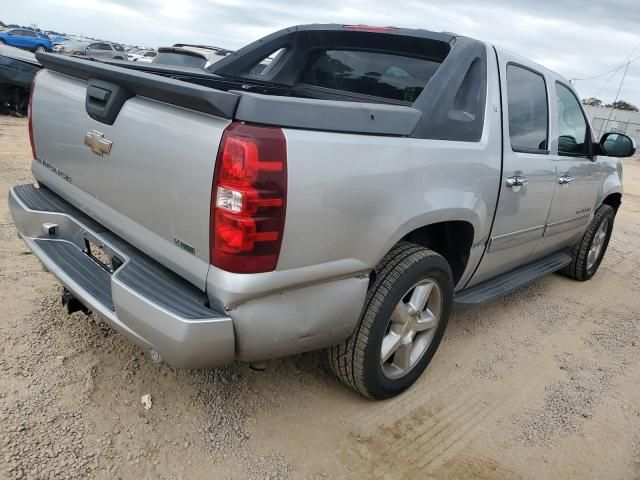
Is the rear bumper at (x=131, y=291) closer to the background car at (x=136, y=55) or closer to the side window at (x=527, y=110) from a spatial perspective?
the side window at (x=527, y=110)

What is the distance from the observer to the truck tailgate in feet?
6.32

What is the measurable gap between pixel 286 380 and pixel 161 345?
3.61ft

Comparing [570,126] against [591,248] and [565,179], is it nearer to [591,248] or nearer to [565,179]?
[565,179]

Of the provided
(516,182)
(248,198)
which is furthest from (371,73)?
(248,198)

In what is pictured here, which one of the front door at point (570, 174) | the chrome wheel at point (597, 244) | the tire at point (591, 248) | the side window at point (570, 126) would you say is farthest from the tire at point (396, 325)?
the chrome wheel at point (597, 244)

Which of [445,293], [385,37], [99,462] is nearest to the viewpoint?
[99,462]

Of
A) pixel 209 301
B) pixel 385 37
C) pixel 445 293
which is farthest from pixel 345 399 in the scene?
pixel 385 37

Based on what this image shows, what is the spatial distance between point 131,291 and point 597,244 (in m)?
4.77

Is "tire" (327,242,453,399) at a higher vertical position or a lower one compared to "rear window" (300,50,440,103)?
lower

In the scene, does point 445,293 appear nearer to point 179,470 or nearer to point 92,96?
point 179,470

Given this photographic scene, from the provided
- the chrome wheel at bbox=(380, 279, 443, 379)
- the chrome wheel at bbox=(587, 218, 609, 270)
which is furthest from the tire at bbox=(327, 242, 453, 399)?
the chrome wheel at bbox=(587, 218, 609, 270)

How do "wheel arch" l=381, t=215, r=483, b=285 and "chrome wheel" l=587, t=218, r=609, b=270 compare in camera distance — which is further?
"chrome wheel" l=587, t=218, r=609, b=270

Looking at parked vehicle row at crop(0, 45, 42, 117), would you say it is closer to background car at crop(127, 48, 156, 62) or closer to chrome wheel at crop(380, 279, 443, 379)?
chrome wheel at crop(380, 279, 443, 379)

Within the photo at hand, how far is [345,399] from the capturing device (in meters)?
2.78
